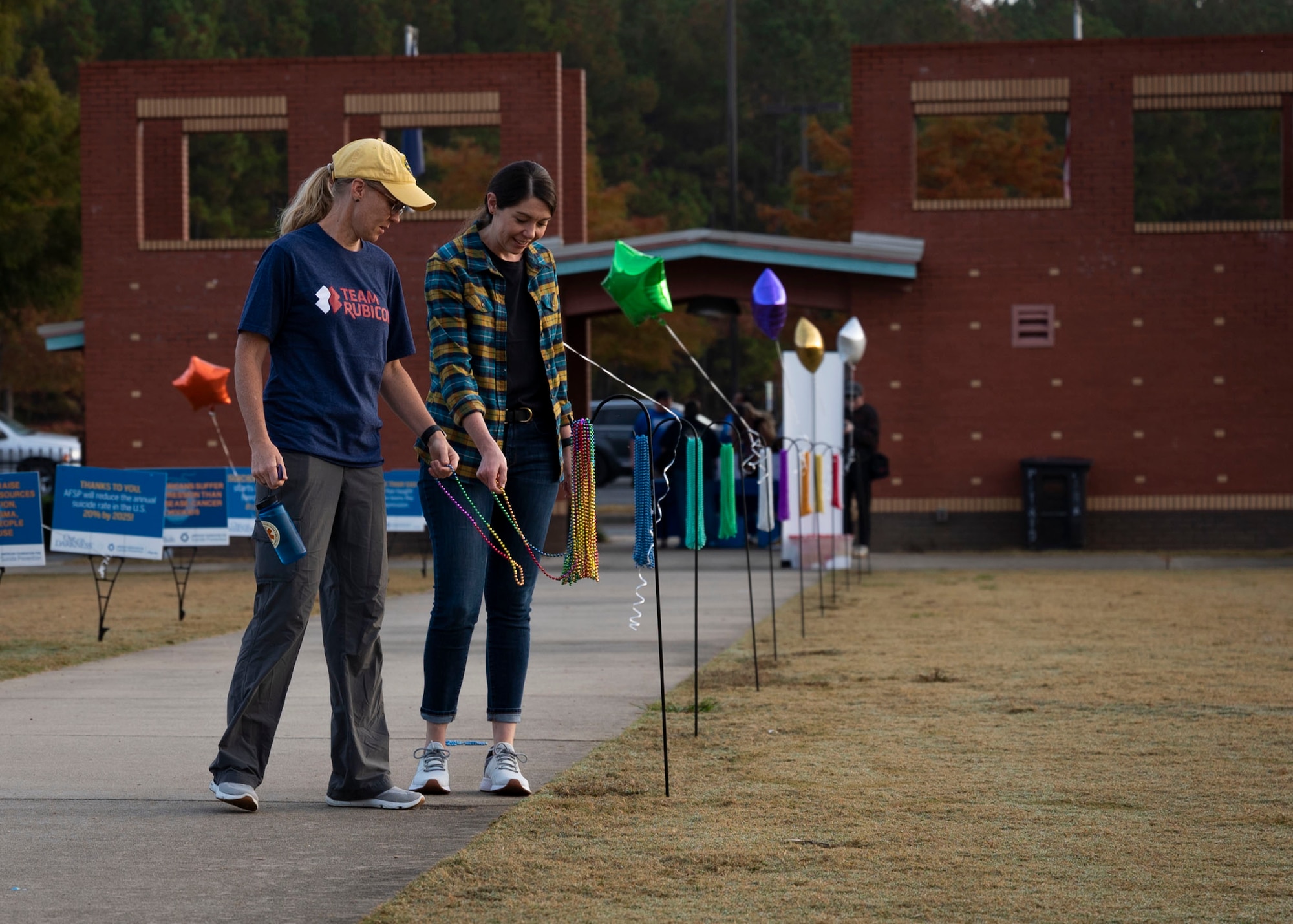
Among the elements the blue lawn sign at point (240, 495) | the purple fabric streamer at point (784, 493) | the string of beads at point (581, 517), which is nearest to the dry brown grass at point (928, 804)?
the string of beads at point (581, 517)

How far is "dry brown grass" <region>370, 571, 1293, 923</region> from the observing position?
4.22 m

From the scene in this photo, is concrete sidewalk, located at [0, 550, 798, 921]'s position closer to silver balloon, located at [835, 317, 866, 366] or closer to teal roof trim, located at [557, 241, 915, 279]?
silver balloon, located at [835, 317, 866, 366]

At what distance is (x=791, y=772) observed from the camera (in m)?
6.02

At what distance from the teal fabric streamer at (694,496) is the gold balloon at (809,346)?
313 inches

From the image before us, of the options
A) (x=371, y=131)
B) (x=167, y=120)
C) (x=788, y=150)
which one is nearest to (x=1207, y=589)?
(x=167, y=120)

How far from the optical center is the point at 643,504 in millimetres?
6016

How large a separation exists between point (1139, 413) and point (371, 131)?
1604cm

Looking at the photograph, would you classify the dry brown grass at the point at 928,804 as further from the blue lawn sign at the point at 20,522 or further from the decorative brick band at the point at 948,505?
the decorative brick band at the point at 948,505

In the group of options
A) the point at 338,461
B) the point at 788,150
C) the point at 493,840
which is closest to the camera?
the point at 493,840

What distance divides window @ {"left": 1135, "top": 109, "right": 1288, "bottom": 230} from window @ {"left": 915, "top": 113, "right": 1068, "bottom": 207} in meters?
10.9

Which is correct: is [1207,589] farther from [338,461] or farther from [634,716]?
[338,461]

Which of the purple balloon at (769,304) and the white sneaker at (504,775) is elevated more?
the purple balloon at (769,304)

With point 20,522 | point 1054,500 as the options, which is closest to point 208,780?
point 20,522

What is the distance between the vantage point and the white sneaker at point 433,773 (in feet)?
18.4
